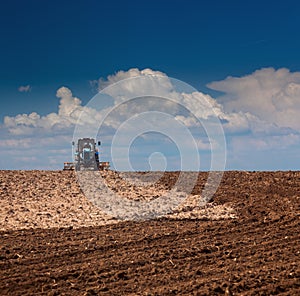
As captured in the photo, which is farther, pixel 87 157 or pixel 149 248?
pixel 87 157

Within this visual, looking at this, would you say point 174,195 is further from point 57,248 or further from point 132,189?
point 57,248

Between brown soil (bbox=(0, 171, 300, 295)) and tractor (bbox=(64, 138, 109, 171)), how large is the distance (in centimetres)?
815

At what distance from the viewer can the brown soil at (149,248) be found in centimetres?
830

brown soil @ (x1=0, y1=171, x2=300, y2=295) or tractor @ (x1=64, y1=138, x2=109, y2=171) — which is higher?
tractor @ (x1=64, y1=138, x2=109, y2=171)

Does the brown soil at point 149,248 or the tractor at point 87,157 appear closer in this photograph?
the brown soil at point 149,248

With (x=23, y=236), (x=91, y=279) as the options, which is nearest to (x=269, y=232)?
(x=91, y=279)

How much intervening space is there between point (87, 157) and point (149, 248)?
56.9 feet

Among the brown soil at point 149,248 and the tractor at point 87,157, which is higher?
the tractor at point 87,157

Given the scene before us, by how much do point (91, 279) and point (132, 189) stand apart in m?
11.8

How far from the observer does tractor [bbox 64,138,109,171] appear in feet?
90.1

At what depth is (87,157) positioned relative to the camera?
27.8m

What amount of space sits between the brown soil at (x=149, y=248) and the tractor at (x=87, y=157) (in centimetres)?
815

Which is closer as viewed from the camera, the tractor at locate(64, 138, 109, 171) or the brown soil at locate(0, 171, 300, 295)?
the brown soil at locate(0, 171, 300, 295)

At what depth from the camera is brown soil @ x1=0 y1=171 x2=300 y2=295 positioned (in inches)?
327
